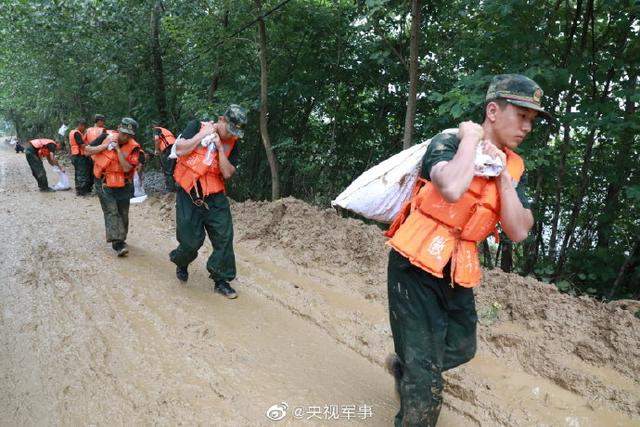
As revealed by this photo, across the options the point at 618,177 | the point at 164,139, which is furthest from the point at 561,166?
the point at 164,139

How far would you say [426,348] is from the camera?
2.37 m

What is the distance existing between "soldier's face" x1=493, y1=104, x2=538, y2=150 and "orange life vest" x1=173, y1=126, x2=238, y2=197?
2.87 m

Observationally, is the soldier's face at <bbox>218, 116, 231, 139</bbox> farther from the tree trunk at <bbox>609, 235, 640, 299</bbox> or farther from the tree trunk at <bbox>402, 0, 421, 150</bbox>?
the tree trunk at <bbox>609, 235, 640, 299</bbox>

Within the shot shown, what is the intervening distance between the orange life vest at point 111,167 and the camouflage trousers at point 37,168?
6920 millimetres

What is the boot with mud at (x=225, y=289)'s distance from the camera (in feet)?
15.7

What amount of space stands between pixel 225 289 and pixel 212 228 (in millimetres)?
678

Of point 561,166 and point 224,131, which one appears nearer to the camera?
point 224,131

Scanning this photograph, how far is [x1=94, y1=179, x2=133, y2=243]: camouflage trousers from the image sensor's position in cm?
597

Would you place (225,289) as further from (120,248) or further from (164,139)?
(164,139)

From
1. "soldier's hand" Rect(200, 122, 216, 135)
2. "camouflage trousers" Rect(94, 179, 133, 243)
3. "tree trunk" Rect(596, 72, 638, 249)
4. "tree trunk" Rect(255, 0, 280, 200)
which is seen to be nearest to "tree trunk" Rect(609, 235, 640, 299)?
"tree trunk" Rect(596, 72, 638, 249)

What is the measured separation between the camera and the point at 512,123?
2.15 metres

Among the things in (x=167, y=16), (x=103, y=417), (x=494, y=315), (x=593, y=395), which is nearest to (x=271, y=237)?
(x=494, y=315)

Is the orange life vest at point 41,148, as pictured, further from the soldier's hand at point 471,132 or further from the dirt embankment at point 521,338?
the soldier's hand at point 471,132

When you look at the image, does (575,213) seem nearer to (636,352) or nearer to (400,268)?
(636,352)
